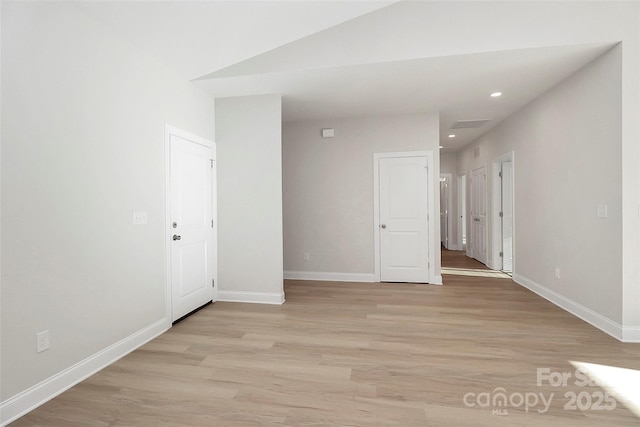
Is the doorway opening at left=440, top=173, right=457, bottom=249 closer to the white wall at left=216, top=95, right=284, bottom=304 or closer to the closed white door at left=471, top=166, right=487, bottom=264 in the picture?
the closed white door at left=471, top=166, right=487, bottom=264

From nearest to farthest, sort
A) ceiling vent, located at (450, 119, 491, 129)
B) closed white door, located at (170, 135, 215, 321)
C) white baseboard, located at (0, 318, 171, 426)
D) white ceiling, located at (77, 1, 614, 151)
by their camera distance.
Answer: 1. white baseboard, located at (0, 318, 171, 426)
2. white ceiling, located at (77, 1, 614, 151)
3. closed white door, located at (170, 135, 215, 321)
4. ceiling vent, located at (450, 119, 491, 129)

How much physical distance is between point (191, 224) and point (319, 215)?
7.02 feet

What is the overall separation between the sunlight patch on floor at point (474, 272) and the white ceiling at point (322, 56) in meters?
2.86

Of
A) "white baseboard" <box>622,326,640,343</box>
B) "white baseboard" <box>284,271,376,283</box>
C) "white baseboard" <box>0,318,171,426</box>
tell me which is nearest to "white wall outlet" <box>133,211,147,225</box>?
"white baseboard" <box>0,318,171,426</box>

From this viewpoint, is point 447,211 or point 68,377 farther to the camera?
point 447,211

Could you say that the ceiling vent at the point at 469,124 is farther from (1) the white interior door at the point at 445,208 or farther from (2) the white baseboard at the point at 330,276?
(1) the white interior door at the point at 445,208

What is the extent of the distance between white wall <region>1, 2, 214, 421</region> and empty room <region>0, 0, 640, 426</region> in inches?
0.6

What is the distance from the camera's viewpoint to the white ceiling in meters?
2.43

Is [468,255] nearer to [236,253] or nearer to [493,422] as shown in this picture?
[236,253]

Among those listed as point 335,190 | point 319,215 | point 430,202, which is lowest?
point 319,215

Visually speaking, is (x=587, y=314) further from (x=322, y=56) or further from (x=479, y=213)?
(x=322, y=56)

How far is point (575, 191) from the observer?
11.0 feet

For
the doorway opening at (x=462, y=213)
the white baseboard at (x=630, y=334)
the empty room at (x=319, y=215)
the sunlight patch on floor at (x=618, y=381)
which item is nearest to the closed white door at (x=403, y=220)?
the empty room at (x=319, y=215)

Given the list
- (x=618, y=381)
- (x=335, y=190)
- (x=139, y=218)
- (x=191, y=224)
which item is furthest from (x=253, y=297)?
(x=618, y=381)
